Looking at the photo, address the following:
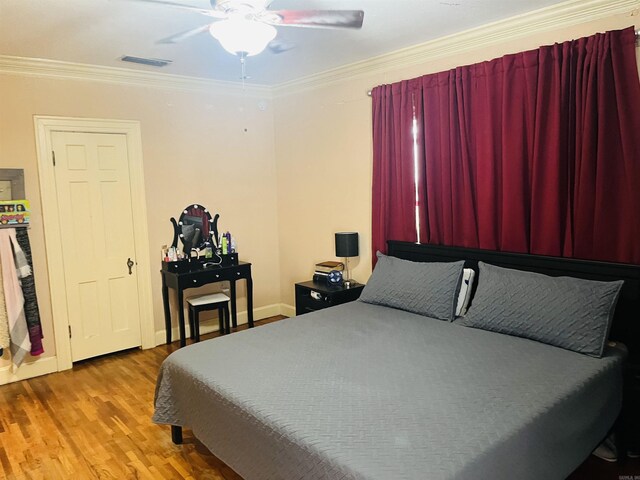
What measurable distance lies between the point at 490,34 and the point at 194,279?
3.20m

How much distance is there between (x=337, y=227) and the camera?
15.3 ft

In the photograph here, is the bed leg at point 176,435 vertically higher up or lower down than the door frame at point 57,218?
lower down

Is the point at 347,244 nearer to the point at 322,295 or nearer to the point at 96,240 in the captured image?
the point at 322,295

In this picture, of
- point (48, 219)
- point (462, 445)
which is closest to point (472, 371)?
point (462, 445)

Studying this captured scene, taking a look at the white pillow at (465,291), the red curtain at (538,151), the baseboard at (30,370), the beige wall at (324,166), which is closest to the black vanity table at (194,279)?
the beige wall at (324,166)

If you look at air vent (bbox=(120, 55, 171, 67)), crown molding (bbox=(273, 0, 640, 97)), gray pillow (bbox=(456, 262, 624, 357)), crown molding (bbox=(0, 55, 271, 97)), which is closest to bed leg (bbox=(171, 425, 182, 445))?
gray pillow (bbox=(456, 262, 624, 357))

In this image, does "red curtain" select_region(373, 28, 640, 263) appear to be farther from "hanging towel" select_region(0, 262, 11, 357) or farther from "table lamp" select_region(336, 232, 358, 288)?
"hanging towel" select_region(0, 262, 11, 357)

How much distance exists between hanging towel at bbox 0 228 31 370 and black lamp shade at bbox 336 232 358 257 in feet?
8.68

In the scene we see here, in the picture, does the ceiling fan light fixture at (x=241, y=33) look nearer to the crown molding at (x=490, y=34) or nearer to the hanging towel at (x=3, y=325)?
the crown molding at (x=490, y=34)

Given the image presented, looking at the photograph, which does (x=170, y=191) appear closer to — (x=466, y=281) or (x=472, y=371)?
(x=466, y=281)

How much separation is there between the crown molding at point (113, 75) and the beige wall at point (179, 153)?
0.05 m

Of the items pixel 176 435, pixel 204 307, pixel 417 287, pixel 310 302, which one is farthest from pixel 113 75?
pixel 417 287

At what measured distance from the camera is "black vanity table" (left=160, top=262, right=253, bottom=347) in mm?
4344

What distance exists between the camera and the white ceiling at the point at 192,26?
2.68 meters
